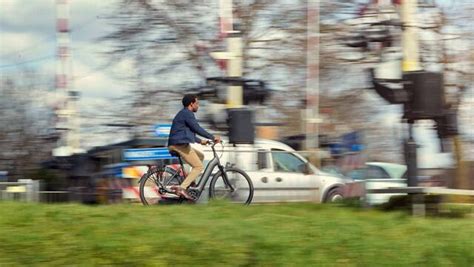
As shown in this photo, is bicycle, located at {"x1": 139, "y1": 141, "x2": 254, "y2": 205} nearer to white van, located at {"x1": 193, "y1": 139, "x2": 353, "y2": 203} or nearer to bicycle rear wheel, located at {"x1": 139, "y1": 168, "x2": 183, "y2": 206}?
bicycle rear wheel, located at {"x1": 139, "y1": 168, "x2": 183, "y2": 206}

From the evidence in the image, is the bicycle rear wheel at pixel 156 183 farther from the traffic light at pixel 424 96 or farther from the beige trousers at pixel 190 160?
the traffic light at pixel 424 96

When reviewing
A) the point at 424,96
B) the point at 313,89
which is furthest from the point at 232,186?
the point at 313,89

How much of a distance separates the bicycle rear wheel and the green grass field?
5.29 m

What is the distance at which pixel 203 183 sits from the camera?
11.8 m

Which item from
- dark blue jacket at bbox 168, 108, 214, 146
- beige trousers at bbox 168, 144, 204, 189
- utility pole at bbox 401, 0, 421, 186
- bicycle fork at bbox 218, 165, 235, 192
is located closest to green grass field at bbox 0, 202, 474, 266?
utility pole at bbox 401, 0, 421, 186

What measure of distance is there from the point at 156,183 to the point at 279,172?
3.15m

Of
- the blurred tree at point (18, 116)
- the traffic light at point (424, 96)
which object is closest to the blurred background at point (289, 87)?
the traffic light at point (424, 96)

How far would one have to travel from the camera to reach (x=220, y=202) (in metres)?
8.06

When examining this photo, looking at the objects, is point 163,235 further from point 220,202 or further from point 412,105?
point 412,105

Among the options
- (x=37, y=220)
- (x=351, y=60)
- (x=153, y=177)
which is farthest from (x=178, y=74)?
(x=37, y=220)

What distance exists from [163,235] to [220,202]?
2.32m

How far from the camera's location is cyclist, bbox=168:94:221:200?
11.3 meters

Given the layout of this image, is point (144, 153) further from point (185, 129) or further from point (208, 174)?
point (185, 129)

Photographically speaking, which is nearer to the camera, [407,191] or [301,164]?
[407,191]
